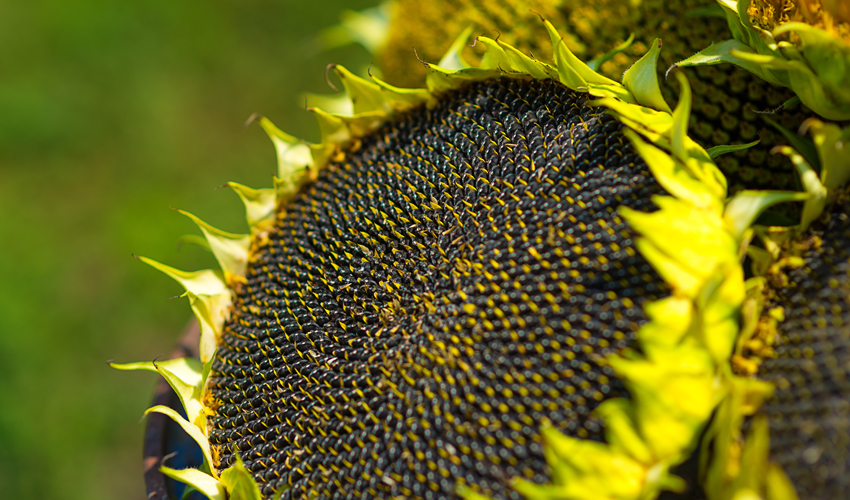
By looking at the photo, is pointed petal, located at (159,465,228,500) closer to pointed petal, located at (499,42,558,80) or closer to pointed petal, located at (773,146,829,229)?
pointed petal, located at (499,42,558,80)

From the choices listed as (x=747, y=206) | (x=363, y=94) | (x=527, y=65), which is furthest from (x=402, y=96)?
(x=747, y=206)

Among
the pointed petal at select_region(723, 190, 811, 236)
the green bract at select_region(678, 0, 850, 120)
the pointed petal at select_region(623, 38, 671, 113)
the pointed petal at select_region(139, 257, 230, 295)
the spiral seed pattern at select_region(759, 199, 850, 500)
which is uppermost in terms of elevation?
the pointed petal at select_region(139, 257, 230, 295)

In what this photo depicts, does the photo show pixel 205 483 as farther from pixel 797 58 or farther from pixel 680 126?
pixel 797 58

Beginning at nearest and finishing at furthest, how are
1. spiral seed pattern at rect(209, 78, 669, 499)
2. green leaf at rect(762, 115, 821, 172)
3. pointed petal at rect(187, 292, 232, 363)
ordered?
spiral seed pattern at rect(209, 78, 669, 499)
green leaf at rect(762, 115, 821, 172)
pointed petal at rect(187, 292, 232, 363)

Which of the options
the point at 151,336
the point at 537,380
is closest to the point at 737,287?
the point at 537,380

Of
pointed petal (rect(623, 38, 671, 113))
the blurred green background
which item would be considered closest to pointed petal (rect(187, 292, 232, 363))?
pointed petal (rect(623, 38, 671, 113))

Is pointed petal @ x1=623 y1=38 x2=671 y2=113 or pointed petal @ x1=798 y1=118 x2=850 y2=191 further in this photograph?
pointed petal @ x1=623 y1=38 x2=671 y2=113
